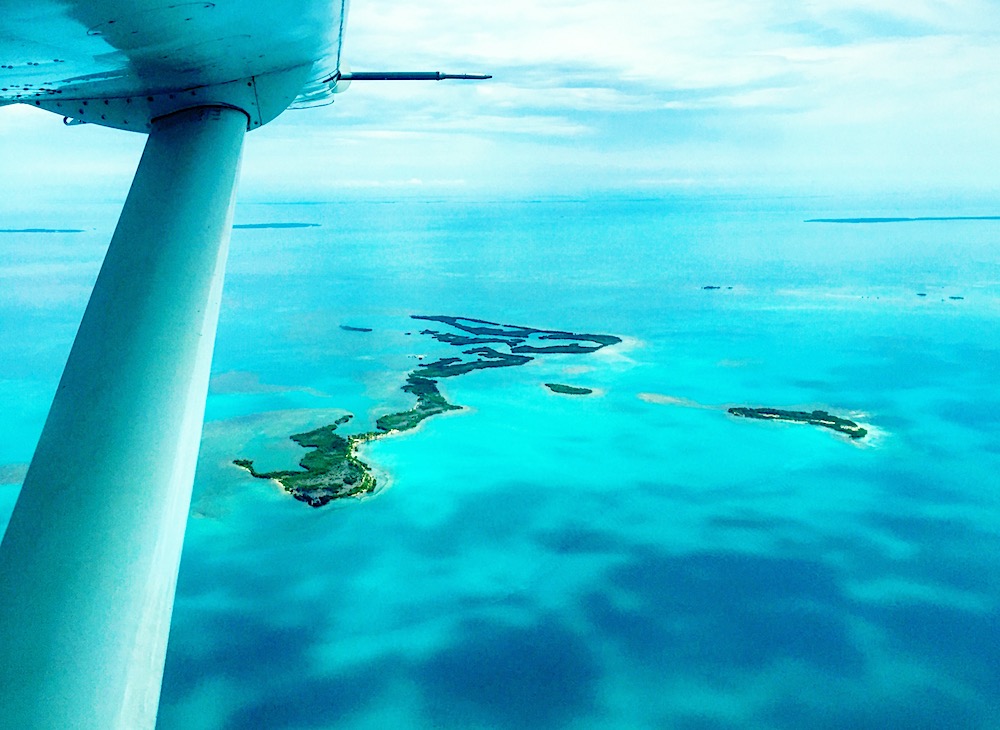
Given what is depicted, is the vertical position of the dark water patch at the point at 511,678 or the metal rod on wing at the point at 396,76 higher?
the metal rod on wing at the point at 396,76

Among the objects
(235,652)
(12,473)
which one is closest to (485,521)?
(235,652)

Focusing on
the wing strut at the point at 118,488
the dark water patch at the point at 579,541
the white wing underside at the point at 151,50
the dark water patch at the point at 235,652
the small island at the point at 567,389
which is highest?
the white wing underside at the point at 151,50

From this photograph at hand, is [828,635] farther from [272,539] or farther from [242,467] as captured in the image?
[242,467]

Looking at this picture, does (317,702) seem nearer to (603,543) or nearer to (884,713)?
(603,543)

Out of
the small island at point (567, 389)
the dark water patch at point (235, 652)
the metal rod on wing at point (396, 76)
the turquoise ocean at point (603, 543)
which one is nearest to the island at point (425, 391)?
the small island at point (567, 389)

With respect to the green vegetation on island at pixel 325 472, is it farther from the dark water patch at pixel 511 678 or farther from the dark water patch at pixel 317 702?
the dark water patch at pixel 317 702

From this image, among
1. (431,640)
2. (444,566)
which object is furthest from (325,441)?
(431,640)
